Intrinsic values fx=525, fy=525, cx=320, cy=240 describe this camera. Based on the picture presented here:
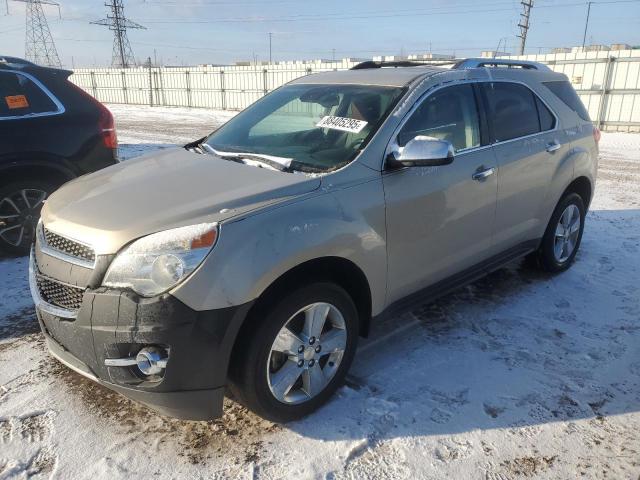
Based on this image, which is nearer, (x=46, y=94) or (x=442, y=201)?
(x=442, y=201)

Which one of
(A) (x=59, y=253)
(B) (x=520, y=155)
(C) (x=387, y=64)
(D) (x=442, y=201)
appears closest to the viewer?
(A) (x=59, y=253)

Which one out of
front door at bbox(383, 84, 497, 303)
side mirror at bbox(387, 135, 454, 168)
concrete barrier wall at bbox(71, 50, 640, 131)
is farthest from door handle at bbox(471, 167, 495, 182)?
concrete barrier wall at bbox(71, 50, 640, 131)

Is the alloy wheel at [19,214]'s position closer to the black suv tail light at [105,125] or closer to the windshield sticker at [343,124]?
the black suv tail light at [105,125]

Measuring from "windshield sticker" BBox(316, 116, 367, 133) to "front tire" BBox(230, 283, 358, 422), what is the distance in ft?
3.36

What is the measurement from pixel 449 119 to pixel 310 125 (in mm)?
943

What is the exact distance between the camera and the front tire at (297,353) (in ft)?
8.14

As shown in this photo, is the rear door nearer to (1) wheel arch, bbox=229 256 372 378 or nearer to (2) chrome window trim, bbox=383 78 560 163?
(2) chrome window trim, bbox=383 78 560 163

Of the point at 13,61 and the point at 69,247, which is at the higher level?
the point at 13,61

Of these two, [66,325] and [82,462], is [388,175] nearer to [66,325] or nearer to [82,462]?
[66,325]

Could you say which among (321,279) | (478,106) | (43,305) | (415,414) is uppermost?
(478,106)

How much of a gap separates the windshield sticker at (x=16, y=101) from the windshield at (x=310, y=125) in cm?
232

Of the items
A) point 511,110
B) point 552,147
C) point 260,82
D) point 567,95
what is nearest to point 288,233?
point 511,110

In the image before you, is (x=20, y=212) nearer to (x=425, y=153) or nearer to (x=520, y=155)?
(x=425, y=153)

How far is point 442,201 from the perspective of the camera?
3.32 metres
